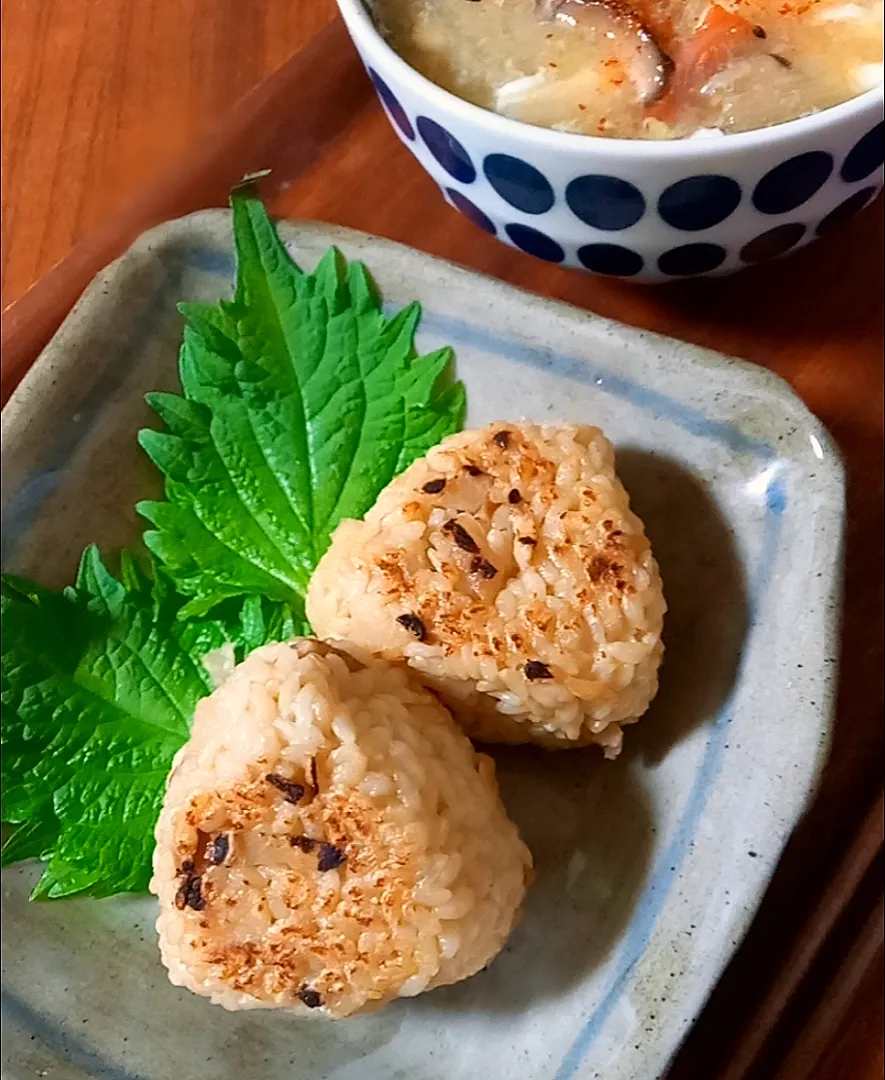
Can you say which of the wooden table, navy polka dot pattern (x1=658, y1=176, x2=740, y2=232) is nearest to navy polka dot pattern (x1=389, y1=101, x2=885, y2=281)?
navy polka dot pattern (x1=658, y1=176, x2=740, y2=232)

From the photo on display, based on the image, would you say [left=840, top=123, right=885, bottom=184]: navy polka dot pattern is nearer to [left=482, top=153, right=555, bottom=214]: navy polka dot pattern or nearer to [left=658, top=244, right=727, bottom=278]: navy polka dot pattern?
[left=658, top=244, right=727, bottom=278]: navy polka dot pattern

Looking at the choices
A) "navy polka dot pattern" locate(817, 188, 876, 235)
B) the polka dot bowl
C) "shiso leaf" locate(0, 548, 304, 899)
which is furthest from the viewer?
"shiso leaf" locate(0, 548, 304, 899)

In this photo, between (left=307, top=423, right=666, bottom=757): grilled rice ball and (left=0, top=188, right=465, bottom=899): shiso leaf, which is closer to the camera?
(left=307, top=423, right=666, bottom=757): grilled rice ball

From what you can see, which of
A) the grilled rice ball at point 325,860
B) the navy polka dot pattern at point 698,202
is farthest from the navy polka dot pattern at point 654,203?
the grilled rice ball at point 325,860

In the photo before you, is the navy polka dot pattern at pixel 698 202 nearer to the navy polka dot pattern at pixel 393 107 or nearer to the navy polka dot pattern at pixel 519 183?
the navy polka dot pattern at pixel 519 183

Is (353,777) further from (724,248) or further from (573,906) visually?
(724,248)

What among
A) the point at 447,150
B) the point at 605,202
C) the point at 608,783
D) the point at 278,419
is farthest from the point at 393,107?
the point at 608,783
